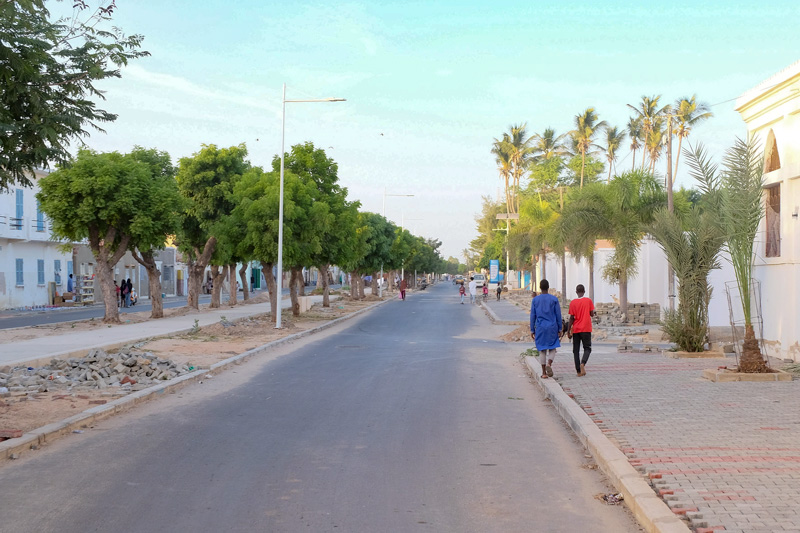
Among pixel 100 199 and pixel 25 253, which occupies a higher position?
pixel 100 199

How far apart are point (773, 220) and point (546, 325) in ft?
20.4

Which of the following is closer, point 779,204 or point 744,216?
point 744,216

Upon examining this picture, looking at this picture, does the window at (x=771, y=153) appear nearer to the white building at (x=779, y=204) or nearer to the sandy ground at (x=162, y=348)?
the white building at (x=779, y=204)

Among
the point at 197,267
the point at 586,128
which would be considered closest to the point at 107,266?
the point at 197,267

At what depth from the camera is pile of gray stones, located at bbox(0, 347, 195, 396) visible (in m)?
12.7

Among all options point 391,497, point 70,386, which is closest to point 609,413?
point 391,497

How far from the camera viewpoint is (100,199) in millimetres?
27828

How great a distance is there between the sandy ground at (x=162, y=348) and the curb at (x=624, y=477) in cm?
622

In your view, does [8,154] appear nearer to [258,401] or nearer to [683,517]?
[258,401]

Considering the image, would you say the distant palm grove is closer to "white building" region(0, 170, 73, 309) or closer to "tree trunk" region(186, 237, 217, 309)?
"tree trunk" region(186, 237, 217, 309)

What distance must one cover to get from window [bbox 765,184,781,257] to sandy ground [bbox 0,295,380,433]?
11954 millimetres

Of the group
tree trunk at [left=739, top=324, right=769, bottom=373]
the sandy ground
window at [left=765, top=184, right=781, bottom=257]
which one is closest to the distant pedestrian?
the sandy ground

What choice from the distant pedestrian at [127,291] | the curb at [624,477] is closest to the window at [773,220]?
the curb at [624,477]

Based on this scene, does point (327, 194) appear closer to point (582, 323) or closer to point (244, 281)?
point (244, 281)
